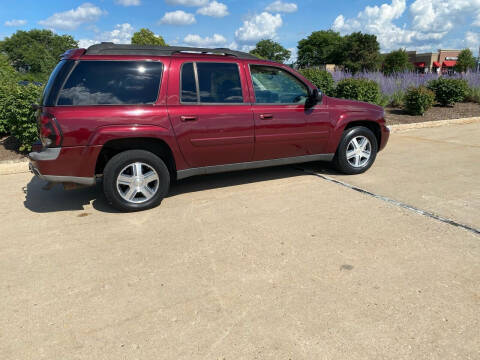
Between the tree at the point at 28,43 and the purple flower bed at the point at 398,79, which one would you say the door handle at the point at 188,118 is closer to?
the purple flower bed at the point at 398,79

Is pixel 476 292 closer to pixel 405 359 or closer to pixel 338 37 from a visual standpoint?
pixel 405 359

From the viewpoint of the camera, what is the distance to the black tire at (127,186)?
13.0 ft

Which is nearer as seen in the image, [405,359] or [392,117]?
[405,359]

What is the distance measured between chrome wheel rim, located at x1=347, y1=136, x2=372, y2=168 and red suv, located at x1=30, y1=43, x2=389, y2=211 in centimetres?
35

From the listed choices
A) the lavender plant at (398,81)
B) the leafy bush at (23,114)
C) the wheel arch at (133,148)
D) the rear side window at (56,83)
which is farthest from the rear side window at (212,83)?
the lavender plant at (398,81)

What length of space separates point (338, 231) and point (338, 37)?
10537 cm

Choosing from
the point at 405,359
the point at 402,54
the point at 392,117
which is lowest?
the point at 405,359

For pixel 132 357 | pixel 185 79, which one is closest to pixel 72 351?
pixel 132 357

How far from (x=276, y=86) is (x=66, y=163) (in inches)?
111

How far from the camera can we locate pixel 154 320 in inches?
91.8

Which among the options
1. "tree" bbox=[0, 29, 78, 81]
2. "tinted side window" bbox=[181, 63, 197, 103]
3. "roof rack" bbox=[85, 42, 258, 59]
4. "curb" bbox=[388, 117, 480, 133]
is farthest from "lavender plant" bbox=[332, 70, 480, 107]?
"tree" bbox=[0, 29, 78, 81]

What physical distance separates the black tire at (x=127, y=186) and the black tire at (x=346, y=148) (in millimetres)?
2655

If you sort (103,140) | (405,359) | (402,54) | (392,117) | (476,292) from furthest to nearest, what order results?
(402,54), (392,117), (103,140), (476,292), (405,359)

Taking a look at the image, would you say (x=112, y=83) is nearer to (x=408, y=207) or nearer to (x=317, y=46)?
(x=408, y=207)
